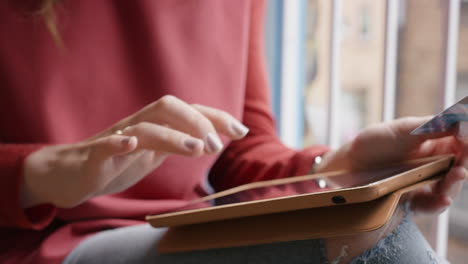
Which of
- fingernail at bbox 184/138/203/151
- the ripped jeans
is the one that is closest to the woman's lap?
the ripped jeans

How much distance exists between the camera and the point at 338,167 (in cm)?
66

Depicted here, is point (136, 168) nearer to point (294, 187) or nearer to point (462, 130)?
point (294, 187)

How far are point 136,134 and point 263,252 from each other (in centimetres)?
18

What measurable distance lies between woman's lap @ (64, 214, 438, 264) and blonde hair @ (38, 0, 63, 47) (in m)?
0.32

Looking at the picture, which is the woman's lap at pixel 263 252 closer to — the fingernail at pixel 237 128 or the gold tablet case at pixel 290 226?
the gold tablet case at pixel 290 226

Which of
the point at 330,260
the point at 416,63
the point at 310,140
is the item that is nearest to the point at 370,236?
the point at 330,260

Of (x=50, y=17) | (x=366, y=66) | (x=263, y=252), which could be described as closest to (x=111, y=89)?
(x=50, y=17)

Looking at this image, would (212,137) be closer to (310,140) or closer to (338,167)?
(338,167)

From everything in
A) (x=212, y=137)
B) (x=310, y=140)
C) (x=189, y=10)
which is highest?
(x=189, y=10)

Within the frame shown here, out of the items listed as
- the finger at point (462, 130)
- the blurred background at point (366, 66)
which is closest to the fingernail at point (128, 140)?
the finger at point (462, 130)

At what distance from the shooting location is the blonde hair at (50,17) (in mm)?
682

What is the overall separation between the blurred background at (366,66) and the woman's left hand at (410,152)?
250mm

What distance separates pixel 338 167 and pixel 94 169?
0.33 m

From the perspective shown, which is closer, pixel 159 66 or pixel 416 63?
pixel 159 66
